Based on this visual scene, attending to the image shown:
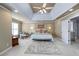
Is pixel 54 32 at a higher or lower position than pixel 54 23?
lower

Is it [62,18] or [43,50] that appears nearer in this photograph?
[43,50]

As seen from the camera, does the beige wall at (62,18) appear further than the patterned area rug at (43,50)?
Yes

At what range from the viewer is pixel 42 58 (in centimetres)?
257

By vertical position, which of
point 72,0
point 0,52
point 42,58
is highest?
point 72,0

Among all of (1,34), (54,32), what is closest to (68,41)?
(1,34)

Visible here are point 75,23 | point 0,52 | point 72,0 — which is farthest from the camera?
point 75,23

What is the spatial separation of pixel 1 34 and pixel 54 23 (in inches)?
463

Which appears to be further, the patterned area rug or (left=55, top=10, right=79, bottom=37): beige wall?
(left=55, top=10, right=79, bottom=37): beige wall

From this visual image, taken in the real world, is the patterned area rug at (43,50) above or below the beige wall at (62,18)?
below

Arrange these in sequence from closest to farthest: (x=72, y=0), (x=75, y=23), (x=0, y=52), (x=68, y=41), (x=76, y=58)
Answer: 1. (x=76, y=58)
2. (x=72, y=0)
3. (x=0, y=52)
4. (x=68, y=41)
5. (x=75, y=23)

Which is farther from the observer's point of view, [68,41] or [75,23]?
[75,23]

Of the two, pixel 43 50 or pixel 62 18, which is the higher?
pixel 62 18

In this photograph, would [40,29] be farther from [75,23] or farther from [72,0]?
[72,0]

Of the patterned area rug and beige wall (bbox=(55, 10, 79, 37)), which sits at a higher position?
beige wall (bbox=(55, 10, 79, 37))
